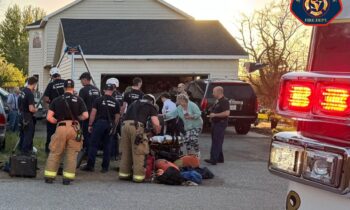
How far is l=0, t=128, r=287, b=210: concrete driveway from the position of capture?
702 cm

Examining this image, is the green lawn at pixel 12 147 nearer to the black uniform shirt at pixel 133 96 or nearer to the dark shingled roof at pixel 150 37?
the black uniform shirt at pixel 133 96

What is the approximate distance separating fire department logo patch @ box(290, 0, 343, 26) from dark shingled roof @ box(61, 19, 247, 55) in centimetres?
1999

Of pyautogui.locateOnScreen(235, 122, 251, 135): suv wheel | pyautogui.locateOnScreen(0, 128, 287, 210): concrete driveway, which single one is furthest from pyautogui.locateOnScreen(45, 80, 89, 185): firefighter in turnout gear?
pyautogui.locateOnScreen(235, 122, 251, 135): suv wheel

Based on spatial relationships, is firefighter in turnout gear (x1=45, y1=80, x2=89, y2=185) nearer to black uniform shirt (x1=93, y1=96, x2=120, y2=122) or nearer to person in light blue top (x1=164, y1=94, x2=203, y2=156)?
black uniform shirt (x1=93, y1=96, x2=120, y2=122)

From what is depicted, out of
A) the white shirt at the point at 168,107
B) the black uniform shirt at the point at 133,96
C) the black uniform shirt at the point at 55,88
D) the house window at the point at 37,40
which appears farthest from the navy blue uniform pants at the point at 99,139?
the house window at the point at 37,40

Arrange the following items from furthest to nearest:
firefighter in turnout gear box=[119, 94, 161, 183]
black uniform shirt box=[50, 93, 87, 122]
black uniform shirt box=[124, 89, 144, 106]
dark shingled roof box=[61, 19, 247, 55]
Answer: dark shingled roof box=[61, 19, 247, 55] → black uniform shirt box=[124, 89, 144, 106] → firefighter in turnout gear box=[119, 94, 161, 183] → black uniform shirt box=[50, 93, 87, 122]

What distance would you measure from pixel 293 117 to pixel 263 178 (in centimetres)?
728

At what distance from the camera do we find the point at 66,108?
8438 millimetres

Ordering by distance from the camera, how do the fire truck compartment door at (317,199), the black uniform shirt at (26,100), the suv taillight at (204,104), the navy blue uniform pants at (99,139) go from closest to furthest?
1. the fire truck compartment door at (317,199)
2. the navy blue uniform pants at (99,139)
3. the black uniform shirt at (26,100)
4. the suv taillight at (204,104)

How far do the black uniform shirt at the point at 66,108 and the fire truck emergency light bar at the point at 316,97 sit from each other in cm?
634

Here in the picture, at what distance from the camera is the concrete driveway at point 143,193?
7.02m

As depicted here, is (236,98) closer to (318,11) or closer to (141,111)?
(141,111)

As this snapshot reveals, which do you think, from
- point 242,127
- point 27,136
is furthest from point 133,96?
point 242,127

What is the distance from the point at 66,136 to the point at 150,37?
16.3 metres
